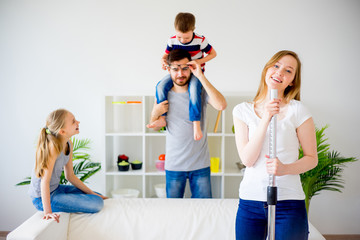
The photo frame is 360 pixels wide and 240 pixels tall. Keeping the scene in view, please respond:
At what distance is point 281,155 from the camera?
1.31m

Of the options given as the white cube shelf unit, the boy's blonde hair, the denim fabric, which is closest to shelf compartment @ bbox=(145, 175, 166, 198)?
the white cube shelf unit

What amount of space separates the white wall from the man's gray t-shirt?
3.80 feet

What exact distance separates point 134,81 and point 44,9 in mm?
1205

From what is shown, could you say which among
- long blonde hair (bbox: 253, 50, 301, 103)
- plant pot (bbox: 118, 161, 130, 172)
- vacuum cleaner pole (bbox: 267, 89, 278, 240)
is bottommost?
plant pot (bbox: 118, 161, 130, 172)

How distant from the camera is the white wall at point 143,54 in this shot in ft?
10.9

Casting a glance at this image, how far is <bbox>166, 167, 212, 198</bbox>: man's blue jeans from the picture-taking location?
2273 millimetres

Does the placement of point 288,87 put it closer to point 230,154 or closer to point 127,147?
point 230,154

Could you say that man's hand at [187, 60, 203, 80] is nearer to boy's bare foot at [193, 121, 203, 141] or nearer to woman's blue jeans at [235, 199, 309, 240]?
boy's bare foot at [193, 121, 203, 141]

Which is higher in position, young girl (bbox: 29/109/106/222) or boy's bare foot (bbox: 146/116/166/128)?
boy's bare foot (bbox: 146/116/166/128)

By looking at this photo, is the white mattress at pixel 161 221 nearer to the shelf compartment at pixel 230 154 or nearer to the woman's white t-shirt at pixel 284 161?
the woman's white t-shirt at pixel 284 161

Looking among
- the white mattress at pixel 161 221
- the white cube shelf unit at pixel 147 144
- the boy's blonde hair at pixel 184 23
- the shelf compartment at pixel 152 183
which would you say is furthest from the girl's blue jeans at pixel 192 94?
the shelf compartment at pixel 152 183

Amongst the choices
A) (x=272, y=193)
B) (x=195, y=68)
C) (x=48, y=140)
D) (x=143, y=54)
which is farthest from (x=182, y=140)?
(x=143, y=54)

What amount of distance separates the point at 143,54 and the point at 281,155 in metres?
2.37

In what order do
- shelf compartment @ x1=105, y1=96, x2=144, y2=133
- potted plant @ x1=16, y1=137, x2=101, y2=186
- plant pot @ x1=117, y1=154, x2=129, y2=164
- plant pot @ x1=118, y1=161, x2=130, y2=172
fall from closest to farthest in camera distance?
potted plant @ x1=16, y1=137, x2=101, y2=186 → plant pot @ x1=118, y1=161, x2=130, y2=172 → plant pot @ x1=117, y1=154, x2=129, y2=164 → shelf compartment @ x1=105, y1=96, x2=144, y2=133
